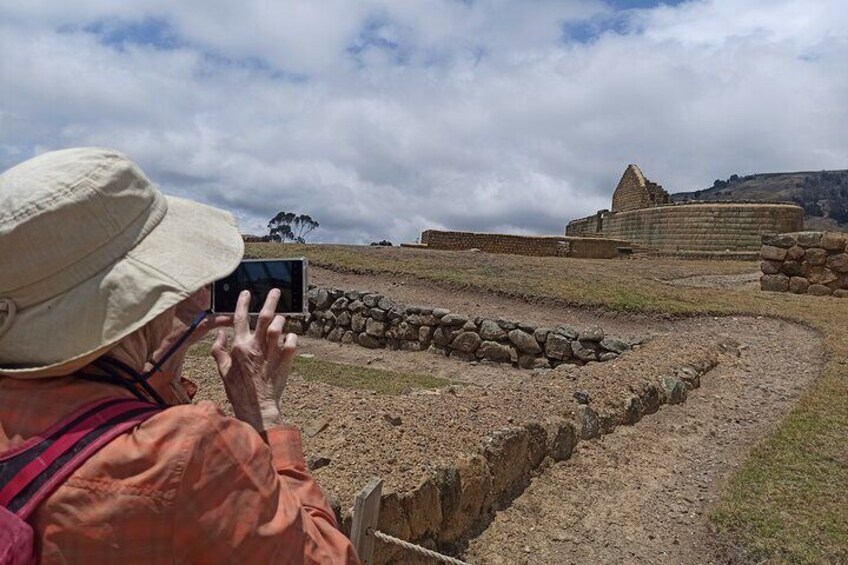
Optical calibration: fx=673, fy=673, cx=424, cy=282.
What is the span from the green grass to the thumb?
6.52 m

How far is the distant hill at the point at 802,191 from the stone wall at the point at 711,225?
3025 inches

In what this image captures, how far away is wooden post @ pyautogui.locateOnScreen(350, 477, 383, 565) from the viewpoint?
253cm

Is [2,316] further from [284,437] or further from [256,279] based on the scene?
[256,279]

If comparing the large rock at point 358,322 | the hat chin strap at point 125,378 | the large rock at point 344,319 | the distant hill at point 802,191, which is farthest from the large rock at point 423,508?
the distant hill at point 802,191

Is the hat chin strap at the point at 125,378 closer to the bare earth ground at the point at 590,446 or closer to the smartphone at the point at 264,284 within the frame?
the smartphone at the point at 264,284

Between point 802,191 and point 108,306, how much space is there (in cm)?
14370

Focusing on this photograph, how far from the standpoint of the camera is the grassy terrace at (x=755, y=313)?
3.99 metres

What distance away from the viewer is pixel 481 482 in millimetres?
4109

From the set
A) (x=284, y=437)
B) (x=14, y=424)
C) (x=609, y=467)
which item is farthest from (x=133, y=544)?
(x=609, y=467)

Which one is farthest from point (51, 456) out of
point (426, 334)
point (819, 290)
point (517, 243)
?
point (517, 243)

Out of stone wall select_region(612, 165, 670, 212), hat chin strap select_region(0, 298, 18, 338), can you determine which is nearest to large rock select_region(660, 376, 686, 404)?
hat chin strap select_region(0, 298, 18, 338)

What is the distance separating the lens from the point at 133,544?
1.15 metres

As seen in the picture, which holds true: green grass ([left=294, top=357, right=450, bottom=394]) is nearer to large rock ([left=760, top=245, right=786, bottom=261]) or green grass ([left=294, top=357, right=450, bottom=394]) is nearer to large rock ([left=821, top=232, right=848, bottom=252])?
large rock ([left=760, top=245, right=786, bottom=261])

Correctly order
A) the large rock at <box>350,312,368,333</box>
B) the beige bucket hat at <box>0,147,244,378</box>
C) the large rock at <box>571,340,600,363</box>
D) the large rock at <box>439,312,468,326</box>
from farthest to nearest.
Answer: the large rock at <box>350,312,368,333</box> → the large rock at <box>439,312,468,326</box> → the large rock at <box>571,340,600,363</box> → the beige bucket hat at <box>0,147,244,378</box>
